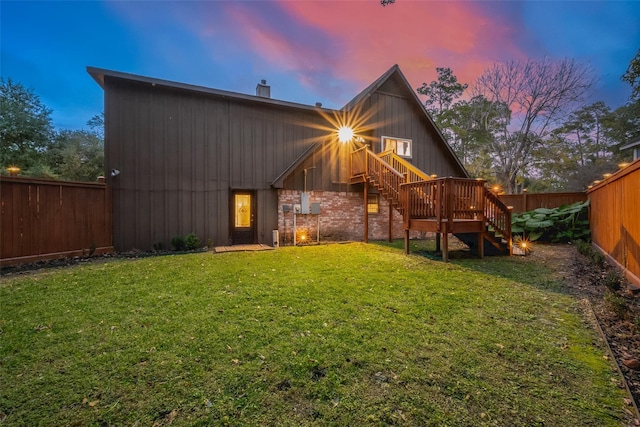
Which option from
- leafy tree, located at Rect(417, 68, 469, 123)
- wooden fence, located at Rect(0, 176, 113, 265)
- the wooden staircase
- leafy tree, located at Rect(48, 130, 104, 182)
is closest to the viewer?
wooden fence, located at Rect(0, 176, 113, 265)

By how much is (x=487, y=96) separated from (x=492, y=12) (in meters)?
13.7

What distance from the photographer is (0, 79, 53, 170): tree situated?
16094mm

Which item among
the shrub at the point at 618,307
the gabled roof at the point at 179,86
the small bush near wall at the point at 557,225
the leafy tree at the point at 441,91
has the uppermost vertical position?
the leafy tree at the point at 441,91

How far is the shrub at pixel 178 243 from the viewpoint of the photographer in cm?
834

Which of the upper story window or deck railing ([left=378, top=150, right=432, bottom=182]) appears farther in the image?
the upper story window

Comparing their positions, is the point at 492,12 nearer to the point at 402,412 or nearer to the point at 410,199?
the point at 410,199

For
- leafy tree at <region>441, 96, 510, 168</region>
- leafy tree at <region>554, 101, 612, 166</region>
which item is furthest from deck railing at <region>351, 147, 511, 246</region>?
leafy tree at <region>554, 101, 612, 166</region>

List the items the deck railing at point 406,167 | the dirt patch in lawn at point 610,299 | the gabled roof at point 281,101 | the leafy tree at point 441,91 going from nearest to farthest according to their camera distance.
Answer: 1. the dirt patch in lawn at point 610,299
2. the gabled roof at point 281,101
3. the deck railing at point 406,167
4. the leafy tree at point 441,91

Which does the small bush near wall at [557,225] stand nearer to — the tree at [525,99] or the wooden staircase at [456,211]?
the wooden staircase at [456,211]

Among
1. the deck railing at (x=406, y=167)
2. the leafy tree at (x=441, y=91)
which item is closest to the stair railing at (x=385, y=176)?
the deck railing at (x=406, y=167)

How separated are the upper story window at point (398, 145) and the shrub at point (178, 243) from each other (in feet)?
29.8

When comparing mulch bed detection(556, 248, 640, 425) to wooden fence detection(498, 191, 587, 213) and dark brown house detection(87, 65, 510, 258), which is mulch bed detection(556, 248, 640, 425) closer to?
dark brown house detection(87, 65, 510, 258)

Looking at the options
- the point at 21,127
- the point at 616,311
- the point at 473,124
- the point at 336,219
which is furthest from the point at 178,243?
the point at 473,124

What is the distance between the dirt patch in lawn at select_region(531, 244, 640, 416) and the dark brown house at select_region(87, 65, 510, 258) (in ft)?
10.8
